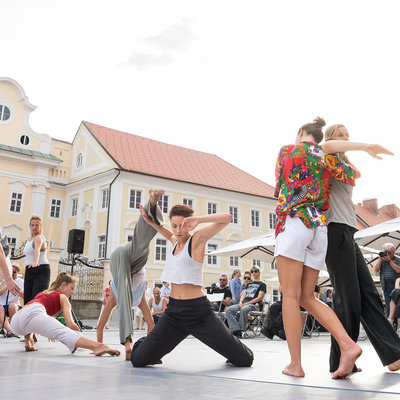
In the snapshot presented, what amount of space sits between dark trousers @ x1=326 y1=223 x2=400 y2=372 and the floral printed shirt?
316 millimetres

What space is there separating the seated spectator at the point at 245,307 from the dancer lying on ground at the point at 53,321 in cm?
609

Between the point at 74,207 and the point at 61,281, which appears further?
the point at 74,207

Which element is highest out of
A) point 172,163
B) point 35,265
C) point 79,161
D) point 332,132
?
point 172,163

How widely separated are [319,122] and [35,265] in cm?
524

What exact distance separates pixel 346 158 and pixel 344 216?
0.55 meters

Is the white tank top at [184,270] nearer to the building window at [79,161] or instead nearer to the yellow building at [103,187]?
the yellow building at [103,187]

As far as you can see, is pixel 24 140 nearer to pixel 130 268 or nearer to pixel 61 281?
pixel 61 281

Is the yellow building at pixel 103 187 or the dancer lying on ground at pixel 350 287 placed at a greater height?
the yellow building at pixel 103 187

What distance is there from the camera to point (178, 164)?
41.4m

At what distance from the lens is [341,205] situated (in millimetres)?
4027

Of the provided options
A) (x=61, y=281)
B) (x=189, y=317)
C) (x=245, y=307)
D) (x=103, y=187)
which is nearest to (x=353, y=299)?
(x=189, y=317)

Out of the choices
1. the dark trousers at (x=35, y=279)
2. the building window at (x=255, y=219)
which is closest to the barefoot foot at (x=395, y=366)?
the dark trousers at (x=35, y=279)

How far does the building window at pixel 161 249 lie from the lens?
117ft

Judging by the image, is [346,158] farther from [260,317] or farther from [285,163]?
[260,317]
